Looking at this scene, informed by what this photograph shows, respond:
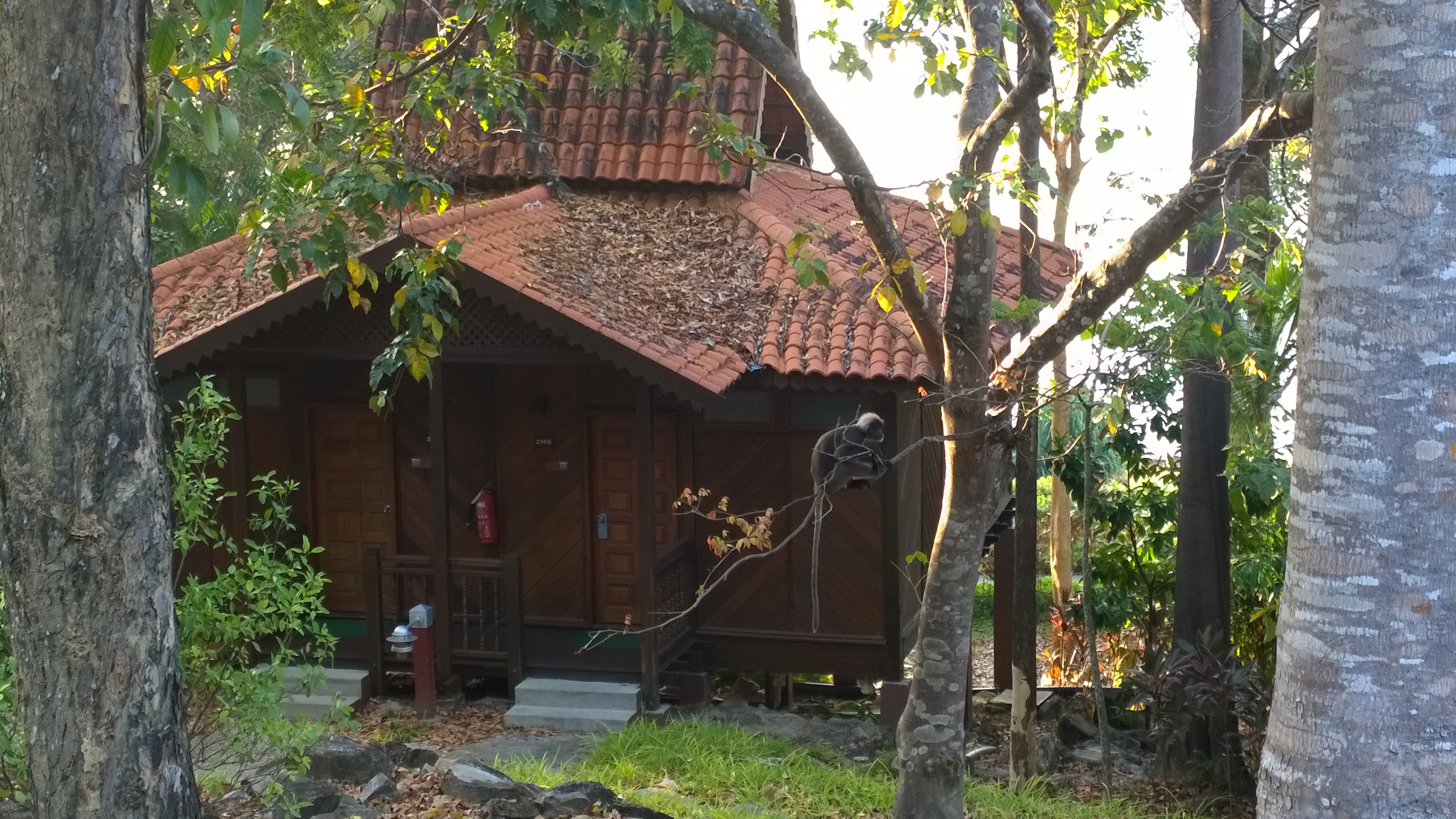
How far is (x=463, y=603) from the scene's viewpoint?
1040 centimetres

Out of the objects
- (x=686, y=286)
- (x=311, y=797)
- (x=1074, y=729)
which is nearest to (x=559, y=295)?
(x=686, y=286)

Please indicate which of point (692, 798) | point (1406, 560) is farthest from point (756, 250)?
point (1406, 560)

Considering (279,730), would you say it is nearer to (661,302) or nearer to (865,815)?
(865,815)

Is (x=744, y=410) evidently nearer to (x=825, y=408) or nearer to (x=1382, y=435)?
(x=825, y=408)

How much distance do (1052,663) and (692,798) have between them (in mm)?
7350

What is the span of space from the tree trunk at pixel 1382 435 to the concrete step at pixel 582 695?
7.05m

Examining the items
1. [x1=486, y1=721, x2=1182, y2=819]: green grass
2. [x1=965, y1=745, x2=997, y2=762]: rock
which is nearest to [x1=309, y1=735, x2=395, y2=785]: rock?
[x1=486, y1=721, x2=1182, y2=819]: green grass

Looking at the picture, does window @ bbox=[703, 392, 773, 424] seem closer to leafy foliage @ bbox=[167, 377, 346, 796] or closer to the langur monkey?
the langur monkey

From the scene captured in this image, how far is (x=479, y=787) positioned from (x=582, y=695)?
163 inches

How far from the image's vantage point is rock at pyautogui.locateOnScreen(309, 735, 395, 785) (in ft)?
20.1

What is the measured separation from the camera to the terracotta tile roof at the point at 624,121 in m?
11.8

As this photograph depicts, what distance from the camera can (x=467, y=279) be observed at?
29.5ft

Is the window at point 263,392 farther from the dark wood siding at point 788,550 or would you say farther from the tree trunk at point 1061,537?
the tree trunk at point 1061,537

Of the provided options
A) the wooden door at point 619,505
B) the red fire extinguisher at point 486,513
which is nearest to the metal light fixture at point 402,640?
the red fire extinguisher at point 486,513
